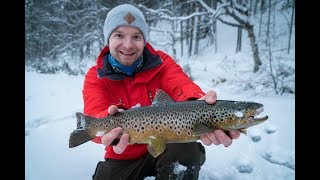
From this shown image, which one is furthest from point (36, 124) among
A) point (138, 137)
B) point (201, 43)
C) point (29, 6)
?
point (201, 43)

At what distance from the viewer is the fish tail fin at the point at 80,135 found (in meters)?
2.04

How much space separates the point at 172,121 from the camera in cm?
201

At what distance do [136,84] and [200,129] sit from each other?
92 centimetres

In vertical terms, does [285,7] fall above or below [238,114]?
above

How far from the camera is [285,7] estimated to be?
379 inches

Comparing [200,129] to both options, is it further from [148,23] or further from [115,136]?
[148,23]

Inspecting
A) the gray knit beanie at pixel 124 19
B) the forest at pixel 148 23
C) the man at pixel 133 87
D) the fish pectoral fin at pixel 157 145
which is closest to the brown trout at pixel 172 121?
the fish pectoral fin at pixel 157 145

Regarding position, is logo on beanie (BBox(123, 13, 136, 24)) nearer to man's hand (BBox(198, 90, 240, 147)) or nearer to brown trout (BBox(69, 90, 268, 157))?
brown trout (BBox(69, 90, 268, 157))

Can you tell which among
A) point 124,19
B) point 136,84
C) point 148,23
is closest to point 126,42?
point 124,19

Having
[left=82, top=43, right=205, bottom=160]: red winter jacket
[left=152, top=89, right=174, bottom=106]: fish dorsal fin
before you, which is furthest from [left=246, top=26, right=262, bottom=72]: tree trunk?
[left=152, top=89, right=174, bottom=106]: fish dorsal fin

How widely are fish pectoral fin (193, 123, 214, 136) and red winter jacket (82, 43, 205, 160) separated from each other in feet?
1.77

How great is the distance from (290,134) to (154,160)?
1.97 m

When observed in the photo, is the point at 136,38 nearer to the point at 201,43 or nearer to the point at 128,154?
the point at 128,154

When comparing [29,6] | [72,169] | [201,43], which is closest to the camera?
[72,169]
